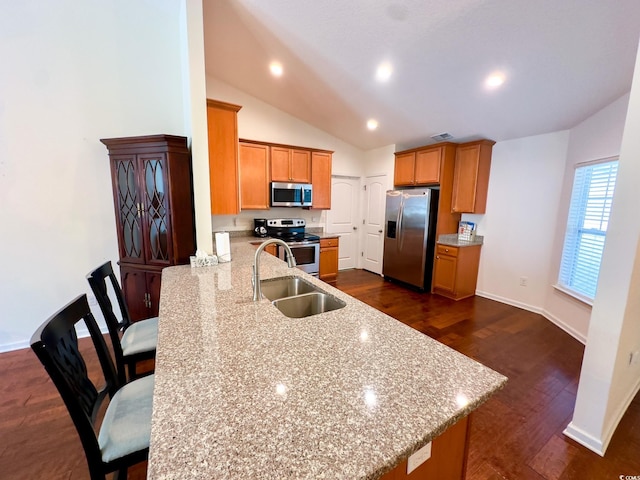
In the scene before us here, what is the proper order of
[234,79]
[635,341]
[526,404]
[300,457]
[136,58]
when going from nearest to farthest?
[300,457] < [635,341] < [526,404] < [136,58] < [234,79]

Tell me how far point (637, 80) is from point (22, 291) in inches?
192

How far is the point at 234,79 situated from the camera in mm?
3672

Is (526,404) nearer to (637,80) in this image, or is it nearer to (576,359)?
(576,359)

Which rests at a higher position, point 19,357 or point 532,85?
point 532,85

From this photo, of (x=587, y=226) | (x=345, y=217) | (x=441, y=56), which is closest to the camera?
(x=441, y=56)

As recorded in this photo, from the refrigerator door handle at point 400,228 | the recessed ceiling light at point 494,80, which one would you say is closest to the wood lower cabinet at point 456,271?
the refrigerator door handle at point 400,228

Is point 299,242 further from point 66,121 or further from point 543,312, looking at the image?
point 543,312

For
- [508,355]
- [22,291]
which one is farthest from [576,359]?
[22,291]

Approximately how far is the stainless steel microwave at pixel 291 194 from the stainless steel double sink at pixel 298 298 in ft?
8.19

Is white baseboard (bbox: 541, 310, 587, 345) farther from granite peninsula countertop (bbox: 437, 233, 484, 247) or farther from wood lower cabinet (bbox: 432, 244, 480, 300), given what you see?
granite peninsula countertop (bbox: 437, 233, 484, 247)

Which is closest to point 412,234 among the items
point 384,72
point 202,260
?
point 384,72

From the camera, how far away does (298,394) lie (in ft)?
2.45

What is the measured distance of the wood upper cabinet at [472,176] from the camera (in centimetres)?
384

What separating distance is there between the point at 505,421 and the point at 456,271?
91.5 inches
